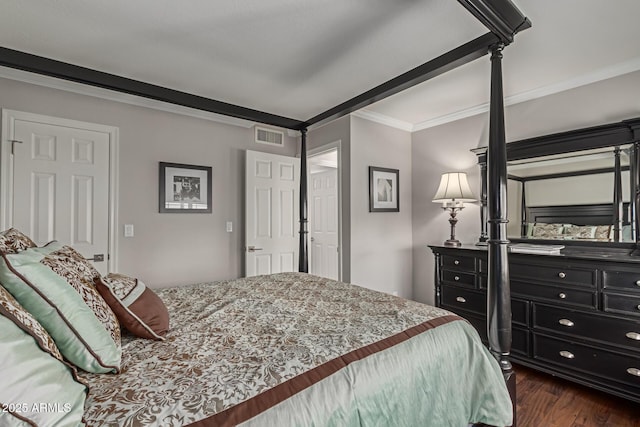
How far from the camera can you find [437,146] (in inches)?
146

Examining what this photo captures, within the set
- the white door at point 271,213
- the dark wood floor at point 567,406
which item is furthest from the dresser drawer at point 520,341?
the white door at point 271,213

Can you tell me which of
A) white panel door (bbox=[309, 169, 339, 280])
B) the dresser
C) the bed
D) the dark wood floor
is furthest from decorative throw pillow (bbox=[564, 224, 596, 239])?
white panel door (bbox=[309, 169, 339, 280])

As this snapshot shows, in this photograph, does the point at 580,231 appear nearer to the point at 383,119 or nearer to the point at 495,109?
the point at 495,109

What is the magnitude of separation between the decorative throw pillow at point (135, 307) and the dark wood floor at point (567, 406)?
2187mm

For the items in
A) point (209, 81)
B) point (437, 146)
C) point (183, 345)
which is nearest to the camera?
point (183, 345)

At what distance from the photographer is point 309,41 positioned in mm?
2064

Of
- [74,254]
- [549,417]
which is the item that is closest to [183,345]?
[74,254]

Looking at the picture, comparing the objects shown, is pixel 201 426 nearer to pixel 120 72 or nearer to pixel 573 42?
pixel 120 72

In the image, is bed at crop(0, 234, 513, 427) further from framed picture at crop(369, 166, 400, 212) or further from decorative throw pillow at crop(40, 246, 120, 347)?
framed picture at crop(369, 166, 400, 212)

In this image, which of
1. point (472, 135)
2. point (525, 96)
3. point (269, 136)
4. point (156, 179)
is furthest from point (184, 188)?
point (525, 96)

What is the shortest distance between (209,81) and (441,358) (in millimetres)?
2708

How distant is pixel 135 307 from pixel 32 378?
594 millimetres

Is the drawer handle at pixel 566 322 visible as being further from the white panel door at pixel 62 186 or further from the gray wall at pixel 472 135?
the white panel door at pixel 62 186

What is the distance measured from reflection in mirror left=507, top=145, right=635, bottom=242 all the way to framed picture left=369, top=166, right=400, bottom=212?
124 cm
